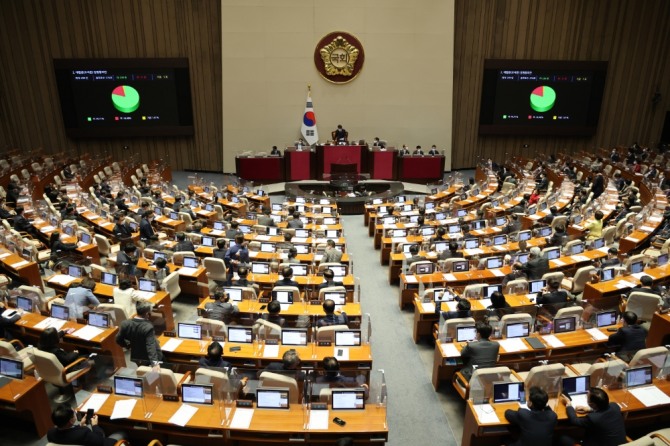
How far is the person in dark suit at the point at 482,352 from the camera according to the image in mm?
6254

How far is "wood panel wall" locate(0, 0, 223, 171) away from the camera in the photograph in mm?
19938

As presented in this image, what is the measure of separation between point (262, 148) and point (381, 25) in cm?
735

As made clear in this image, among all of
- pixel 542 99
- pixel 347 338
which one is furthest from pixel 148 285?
pixel 542 99

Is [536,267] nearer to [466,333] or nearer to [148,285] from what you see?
[466,333]

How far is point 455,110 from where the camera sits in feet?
72.5

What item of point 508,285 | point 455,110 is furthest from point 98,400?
point 455,110

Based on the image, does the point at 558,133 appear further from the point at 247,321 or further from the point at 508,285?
the point at 247,321

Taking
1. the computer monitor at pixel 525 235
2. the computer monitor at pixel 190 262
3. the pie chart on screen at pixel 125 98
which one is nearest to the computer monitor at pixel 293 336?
the computer monitor at pixel 190 262

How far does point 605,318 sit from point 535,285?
4.45 ft

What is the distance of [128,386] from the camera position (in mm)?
5617

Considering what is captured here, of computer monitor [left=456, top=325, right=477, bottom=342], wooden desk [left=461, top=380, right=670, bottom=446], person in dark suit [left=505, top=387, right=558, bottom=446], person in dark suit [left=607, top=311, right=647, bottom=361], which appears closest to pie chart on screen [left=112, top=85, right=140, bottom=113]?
computer monitor [left=456, top=325, right=477, bottom=342]

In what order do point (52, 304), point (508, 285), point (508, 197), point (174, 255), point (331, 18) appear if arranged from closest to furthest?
point (52, 304)
point (508, 285)
point (174, 255)
point (508, 197)
point (331, 18)

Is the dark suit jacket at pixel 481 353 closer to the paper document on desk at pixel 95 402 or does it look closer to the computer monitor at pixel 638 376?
the computer monitor at pixel 638 376

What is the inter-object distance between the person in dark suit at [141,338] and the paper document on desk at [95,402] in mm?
931
